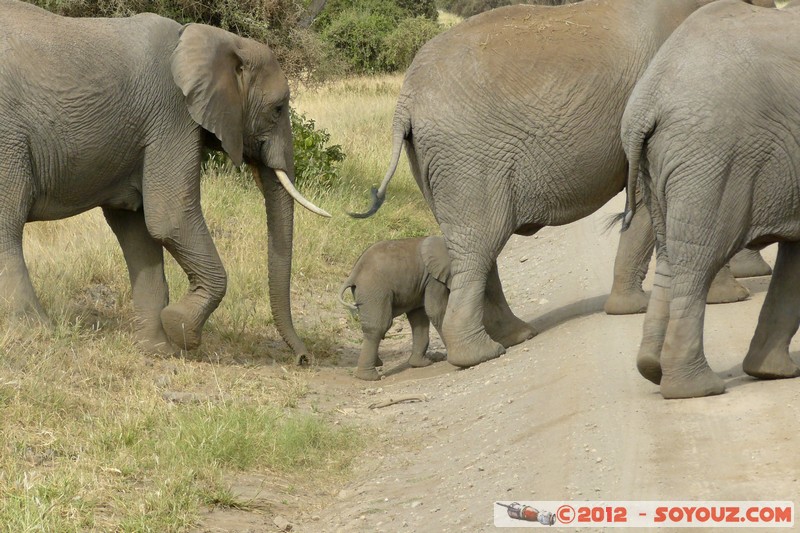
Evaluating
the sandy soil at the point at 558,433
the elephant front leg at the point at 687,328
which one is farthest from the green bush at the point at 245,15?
the elephant front leg at the point at 687,328

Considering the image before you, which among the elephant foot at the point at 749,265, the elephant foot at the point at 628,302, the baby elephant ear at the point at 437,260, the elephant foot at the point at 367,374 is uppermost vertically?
the baby elephant ear at the point at 437,260

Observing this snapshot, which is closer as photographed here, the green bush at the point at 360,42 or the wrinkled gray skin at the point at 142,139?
the wrinkled gray skin at the point at 142,139

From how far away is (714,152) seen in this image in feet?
18.5

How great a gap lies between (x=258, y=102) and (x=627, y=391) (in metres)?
3.36

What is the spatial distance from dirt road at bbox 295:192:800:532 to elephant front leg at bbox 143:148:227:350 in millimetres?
957

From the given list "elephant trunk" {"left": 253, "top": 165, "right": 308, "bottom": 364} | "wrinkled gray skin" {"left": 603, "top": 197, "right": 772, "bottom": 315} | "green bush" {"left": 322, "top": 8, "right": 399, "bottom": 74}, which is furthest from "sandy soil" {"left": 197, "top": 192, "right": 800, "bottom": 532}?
"green bush" {"left": 322, "top": 8, "right": 399, "bottom": 74}

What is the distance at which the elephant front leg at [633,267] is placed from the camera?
7.97 m

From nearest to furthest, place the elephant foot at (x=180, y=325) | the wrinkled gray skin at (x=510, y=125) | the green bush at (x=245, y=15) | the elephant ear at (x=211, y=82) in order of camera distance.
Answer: the wrinkled gray skin at (x=510, y=125) < the elephant ear at (x=211, y=82) < the elephant foot at (x=180, y=325) < the green bush at (x=245, y=15)

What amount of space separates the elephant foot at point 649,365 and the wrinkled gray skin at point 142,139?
287cm

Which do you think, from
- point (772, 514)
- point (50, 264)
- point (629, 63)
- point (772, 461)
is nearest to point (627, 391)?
point (772, 461)

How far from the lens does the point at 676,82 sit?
577 centimetres

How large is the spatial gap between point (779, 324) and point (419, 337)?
2.85 metres

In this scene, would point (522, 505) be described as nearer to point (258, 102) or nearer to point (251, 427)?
point (251, 427)

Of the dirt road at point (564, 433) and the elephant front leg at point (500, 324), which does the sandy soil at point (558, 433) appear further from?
the elephant front leg at point (500, 324)
